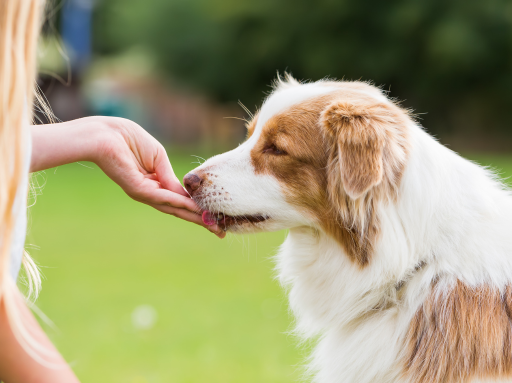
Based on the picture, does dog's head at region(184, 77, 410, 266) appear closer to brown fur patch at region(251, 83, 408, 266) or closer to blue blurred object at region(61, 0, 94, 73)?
brown fur patch at region(251, 83, 408, 266)

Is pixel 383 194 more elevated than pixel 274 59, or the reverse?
pixel 383 194

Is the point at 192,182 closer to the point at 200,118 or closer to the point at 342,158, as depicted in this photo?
the point at 342,158

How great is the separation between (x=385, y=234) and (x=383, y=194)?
18 cm

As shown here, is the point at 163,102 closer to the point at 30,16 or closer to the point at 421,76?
the point at 421,76

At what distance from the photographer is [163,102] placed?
4438cm

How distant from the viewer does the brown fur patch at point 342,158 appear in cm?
272

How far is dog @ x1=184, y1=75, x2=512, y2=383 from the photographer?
8.48 feet

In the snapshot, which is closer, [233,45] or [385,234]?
[385,234]

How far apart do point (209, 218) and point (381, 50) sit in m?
25.2

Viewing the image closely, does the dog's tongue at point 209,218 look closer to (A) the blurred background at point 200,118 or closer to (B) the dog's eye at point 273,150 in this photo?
(A) the blurred background at point 200,118

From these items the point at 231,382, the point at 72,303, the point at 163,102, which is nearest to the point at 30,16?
the point at 231,382

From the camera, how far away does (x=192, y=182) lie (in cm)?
311

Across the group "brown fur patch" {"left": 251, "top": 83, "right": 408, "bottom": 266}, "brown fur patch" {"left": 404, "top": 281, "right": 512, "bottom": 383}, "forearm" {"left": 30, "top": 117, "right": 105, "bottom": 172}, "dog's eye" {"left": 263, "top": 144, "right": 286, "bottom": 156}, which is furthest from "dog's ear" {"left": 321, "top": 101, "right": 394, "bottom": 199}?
"forearm" {"left": 30, "top": 117, "right": 105, "bottom": 172}

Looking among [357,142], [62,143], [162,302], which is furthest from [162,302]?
[62,143]
